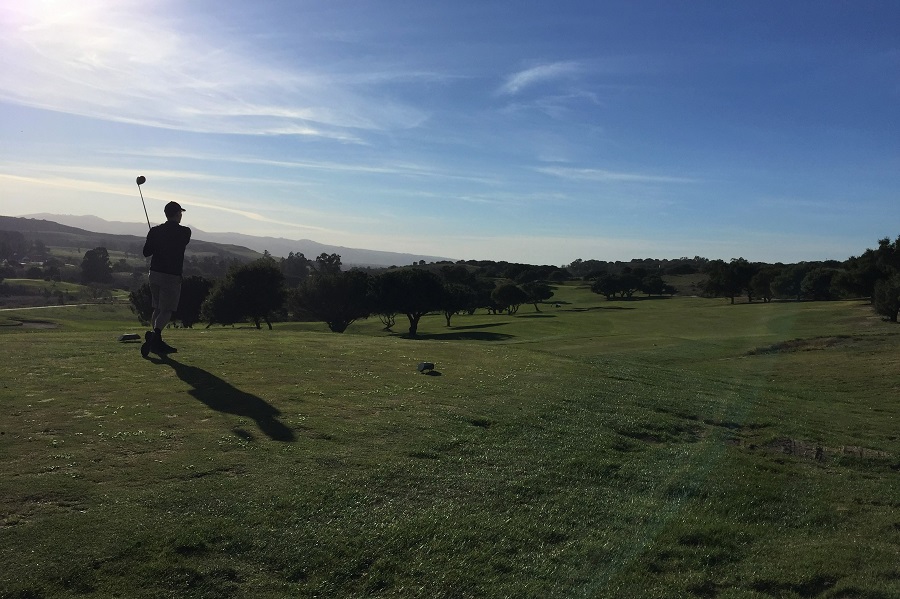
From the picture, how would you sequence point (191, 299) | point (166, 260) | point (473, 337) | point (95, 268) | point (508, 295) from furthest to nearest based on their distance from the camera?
point (95, 268)
point (508, 295)
point (191, 299)
point (473, 337)
point (166, 260)

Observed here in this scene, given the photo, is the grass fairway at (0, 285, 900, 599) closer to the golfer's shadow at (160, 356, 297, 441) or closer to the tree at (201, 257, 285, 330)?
the golfer's shadow at (160, 356, 297, 441)

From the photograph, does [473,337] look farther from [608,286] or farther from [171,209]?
[608,286]

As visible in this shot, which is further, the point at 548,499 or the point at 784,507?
the point at 784,507

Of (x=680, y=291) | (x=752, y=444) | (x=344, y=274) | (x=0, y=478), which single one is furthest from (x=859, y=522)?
(x=680, y=291)

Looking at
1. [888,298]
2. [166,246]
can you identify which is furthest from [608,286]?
[166,246]

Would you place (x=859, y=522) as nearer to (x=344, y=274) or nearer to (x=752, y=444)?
Answer: (x=752, y=444)

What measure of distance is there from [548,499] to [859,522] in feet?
14.3

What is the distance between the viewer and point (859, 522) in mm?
8570

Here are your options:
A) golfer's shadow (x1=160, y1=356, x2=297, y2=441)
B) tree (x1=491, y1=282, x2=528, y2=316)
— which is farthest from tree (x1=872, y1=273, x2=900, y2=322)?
golfer's shadow (x1=160, y1=356, x2=297, y2=441)

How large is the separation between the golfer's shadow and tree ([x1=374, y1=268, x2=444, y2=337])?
55.1 m

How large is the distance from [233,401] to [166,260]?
4.91 m

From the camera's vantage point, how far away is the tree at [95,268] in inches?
7101

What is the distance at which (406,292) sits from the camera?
69.4 metres

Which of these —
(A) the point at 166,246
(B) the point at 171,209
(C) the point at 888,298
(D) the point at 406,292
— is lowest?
(D) the point at 406,292
